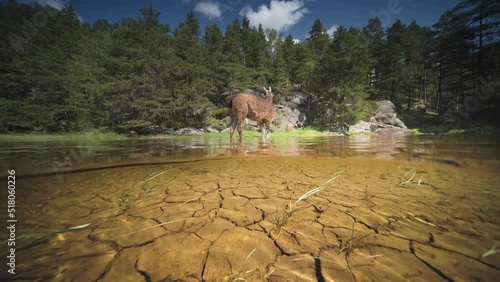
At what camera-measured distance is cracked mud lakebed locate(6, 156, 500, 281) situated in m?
0.93

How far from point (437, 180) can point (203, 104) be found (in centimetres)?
2042

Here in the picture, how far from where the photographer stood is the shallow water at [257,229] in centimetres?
93

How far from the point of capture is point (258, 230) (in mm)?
1319

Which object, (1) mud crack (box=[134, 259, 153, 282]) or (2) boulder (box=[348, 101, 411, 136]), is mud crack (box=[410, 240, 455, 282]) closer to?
(1) mud crack (box=[134, 259, 153, 282])

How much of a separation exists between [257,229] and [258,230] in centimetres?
2

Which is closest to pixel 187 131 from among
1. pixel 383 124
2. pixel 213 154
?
pixel 213 154

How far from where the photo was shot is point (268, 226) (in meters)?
1.37

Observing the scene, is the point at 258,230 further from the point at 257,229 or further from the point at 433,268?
the point at 433,268

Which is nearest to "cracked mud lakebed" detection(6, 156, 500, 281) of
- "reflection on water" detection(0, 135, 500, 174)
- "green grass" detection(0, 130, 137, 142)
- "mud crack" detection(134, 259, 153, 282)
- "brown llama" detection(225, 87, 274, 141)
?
"mud crack" detection(134, 259, 153, 282)

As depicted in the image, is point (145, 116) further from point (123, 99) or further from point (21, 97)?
point (21, 97)

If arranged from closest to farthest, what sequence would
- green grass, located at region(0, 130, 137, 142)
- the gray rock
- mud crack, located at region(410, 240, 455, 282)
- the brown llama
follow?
mud crack, located at region(410, 240, 455, 282) → the brown llama → green grass, located at region(0, 130, 137, 142) → the gray rock

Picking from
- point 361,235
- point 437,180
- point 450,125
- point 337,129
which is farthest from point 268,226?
point 450,125

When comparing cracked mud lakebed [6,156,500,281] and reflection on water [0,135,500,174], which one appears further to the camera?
reflection on water [0,135,500,174]

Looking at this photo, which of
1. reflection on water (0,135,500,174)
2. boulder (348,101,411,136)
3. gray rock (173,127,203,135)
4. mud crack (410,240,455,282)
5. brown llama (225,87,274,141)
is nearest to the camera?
mud crack (410,240,455,282)
